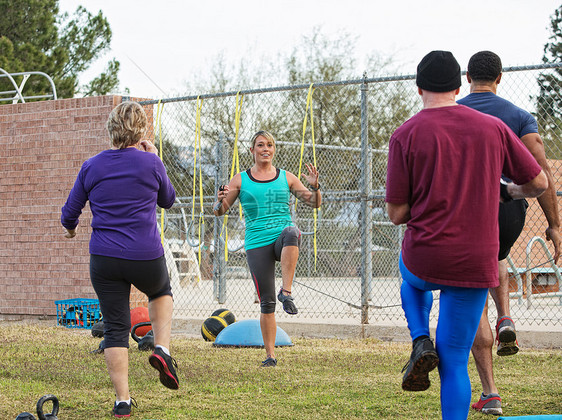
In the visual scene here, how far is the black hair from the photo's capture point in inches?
174

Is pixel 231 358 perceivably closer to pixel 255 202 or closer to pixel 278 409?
pixel 255 202

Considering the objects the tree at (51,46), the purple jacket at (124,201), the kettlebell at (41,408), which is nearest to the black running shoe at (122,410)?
the kettlebell at (41,408)

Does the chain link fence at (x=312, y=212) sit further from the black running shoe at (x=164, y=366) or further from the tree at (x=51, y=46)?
the tree at (x=51, y=46)

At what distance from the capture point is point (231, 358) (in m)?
6.79

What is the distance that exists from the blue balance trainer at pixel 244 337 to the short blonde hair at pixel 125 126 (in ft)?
11.9

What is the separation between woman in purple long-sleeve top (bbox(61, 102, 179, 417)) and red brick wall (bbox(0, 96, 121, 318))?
559 centimetres

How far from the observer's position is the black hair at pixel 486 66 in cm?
443

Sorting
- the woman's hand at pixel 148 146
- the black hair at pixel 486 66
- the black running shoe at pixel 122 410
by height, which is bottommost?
the black running shoe at pixel 122 410

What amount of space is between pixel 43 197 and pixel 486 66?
25.1 ft

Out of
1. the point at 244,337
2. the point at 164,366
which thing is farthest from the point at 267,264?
the point at 164,366

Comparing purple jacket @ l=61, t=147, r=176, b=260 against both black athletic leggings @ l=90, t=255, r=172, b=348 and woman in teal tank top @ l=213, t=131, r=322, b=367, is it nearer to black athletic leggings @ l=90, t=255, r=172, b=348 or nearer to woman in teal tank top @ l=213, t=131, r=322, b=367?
black athletic leggings @ l=90, t=255, r=172, b=348

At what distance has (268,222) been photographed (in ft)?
21.3

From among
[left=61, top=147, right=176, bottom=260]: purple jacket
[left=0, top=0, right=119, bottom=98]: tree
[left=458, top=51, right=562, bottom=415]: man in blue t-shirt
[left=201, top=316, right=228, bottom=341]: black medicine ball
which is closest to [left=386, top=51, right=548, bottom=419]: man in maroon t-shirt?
[left=458, top=51, right=562, bottom=415]: man in blue t-shirt

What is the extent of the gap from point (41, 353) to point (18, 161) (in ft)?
14.7
